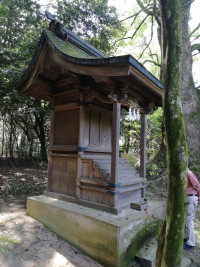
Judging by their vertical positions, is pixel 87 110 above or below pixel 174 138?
above

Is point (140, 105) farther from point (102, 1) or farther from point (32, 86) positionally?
point (102, 1)

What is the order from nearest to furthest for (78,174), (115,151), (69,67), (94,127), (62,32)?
(69,67) < (115,151) < (78,174) < (62,32) < (94,127)

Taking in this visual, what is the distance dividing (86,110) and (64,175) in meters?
1.77

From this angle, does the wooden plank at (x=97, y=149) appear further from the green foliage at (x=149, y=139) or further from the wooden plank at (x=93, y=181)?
the green foliage at (x=149, y=139)

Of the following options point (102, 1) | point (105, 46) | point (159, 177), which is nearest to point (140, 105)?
point (159, 177)

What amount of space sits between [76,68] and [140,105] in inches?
87.5

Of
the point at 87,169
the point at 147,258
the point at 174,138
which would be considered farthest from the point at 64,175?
the point at 174,138

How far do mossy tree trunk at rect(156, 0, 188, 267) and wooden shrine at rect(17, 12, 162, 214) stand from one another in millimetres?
1026

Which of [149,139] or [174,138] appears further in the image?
[149,139]

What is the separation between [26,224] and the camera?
4426 millimetres

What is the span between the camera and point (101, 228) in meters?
3.39

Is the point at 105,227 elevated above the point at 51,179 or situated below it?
below

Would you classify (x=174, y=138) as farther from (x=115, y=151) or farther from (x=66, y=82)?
(x=66, y=82)

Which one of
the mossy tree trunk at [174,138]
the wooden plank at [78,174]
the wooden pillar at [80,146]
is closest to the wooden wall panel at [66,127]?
the wooden pillar at [80,146]
